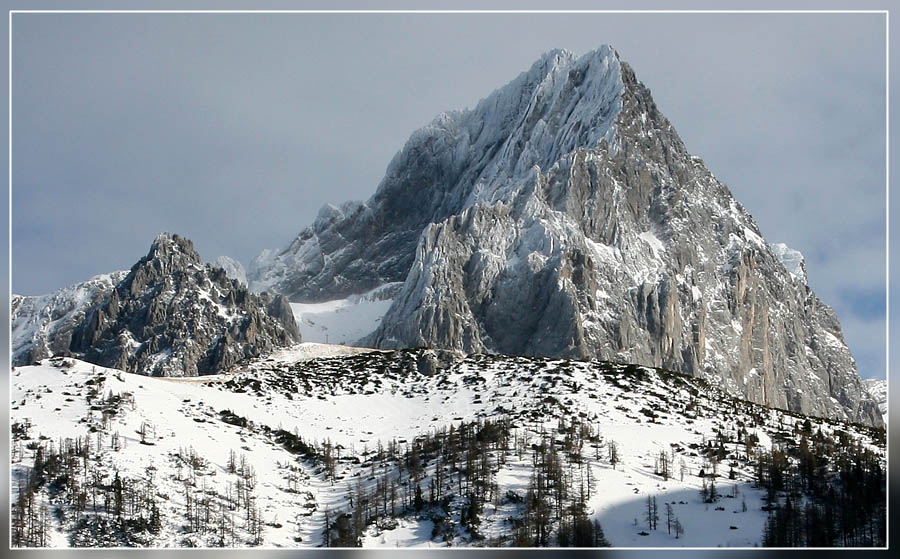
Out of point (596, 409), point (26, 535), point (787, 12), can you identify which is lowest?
point (26, 535)

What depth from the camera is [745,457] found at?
6091 centimetres

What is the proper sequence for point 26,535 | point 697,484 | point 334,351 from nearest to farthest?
point 26,535, point 697,484, point 334,351

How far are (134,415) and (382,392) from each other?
2802cm

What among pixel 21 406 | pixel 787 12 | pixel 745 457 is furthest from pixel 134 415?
pixel 787 12

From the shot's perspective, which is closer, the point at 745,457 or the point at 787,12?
the point at 787,12

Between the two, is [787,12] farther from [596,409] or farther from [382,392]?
[382,392]

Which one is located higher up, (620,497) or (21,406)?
(21,406)

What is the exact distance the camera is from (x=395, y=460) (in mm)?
61531

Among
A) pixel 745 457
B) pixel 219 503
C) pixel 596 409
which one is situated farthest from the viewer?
pixel 596 409

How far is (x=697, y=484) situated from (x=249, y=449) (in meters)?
26.4

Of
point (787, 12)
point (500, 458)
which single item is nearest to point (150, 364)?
point (500, 458)

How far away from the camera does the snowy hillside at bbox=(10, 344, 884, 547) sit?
158 ft

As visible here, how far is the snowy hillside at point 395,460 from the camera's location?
48.2 meters

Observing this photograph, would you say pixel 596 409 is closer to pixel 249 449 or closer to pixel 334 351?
pixel 249 449
